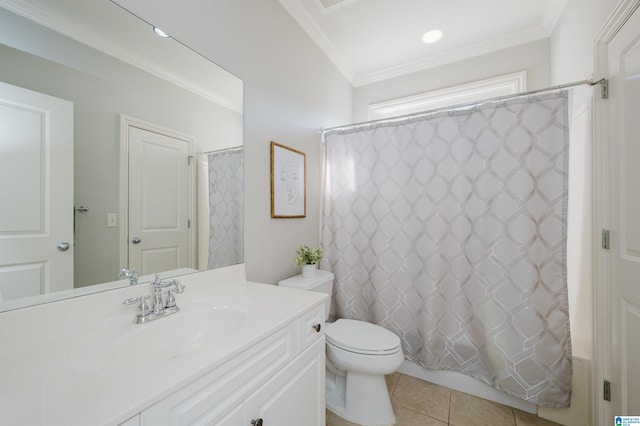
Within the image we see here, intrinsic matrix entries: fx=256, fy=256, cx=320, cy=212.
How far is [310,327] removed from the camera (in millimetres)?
1076

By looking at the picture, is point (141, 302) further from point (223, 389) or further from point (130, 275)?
point (223, 389)

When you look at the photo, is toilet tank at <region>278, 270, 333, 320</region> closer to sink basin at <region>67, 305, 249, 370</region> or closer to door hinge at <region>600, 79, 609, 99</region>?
sink basin at <region>67, 305, 249, 370</region>

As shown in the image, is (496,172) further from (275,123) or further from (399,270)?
(275,123)

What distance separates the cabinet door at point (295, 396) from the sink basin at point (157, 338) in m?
0.22

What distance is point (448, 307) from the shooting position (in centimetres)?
174

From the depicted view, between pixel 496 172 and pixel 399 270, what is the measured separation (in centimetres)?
90

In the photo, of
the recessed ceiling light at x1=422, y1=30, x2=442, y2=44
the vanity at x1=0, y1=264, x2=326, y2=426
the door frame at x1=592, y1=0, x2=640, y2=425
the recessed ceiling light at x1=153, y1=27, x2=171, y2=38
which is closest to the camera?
the vanity at x1=0, y1=264, x2=326, y2=426

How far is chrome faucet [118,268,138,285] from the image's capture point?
3.05 feet

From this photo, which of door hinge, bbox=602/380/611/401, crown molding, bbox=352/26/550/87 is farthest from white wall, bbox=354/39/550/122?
door hinge, bbox=602/380/611/401

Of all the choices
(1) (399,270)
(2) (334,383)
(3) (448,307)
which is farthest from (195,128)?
(3) (448,307)

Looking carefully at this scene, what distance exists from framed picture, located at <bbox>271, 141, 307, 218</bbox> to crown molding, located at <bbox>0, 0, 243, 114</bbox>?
0.55m

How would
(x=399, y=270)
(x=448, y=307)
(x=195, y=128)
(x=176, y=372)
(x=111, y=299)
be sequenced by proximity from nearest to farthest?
(x=176, y=372), (x=111, y=299), (x=195, y=128), (x=448, y=307), (x=399, y=270)

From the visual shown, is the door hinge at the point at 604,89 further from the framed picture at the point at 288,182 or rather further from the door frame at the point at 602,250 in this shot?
the framed picture at the point at 288,182

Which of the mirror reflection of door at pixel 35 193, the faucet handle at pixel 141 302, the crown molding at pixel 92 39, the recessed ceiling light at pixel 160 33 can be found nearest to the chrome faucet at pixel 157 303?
the faucet handle at pixel 141 302
